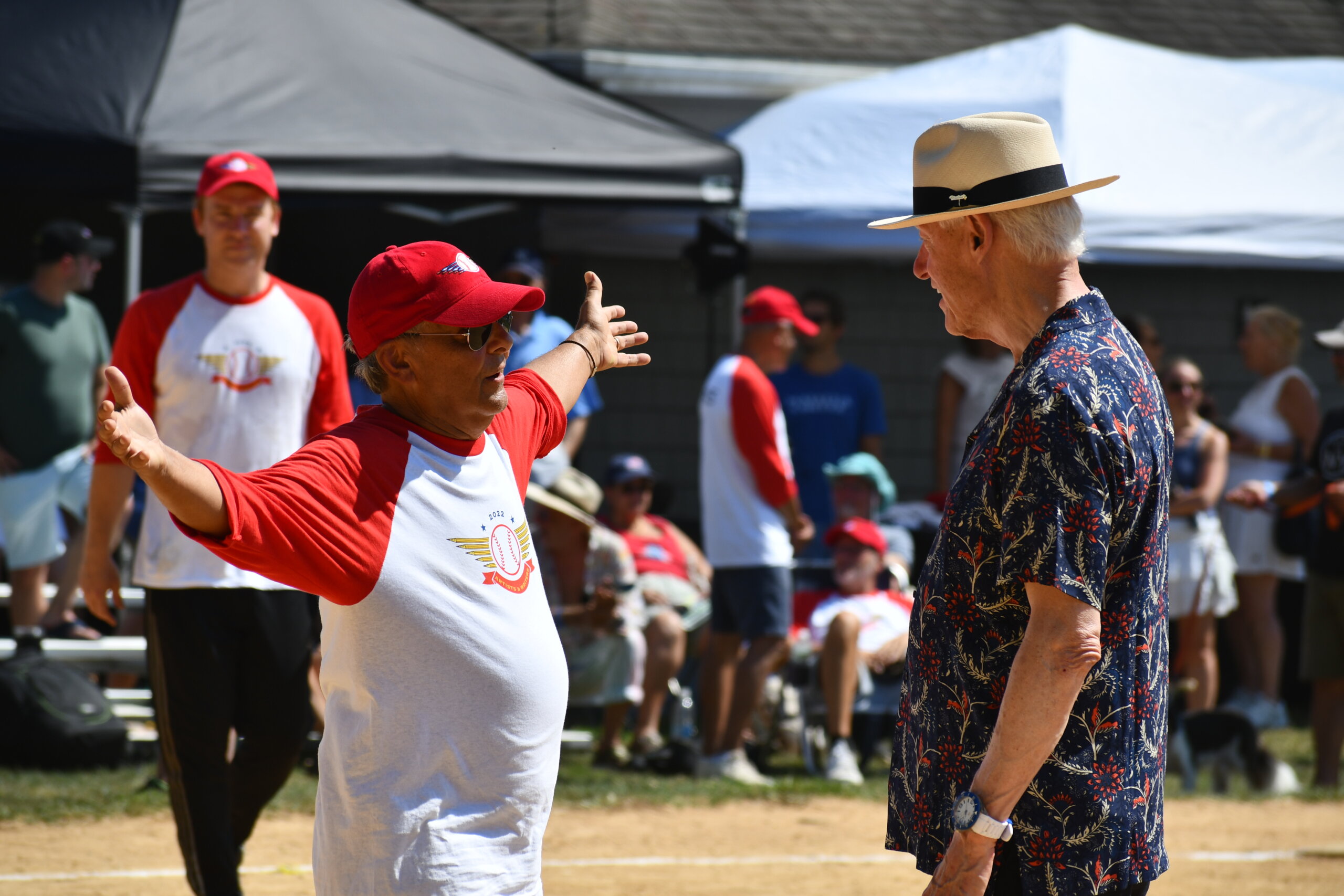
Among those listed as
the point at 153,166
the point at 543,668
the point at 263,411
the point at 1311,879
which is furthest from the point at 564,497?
the point at 543,668

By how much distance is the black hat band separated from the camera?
2.37 meters

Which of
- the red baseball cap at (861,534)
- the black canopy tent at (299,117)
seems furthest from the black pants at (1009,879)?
the black canopy tent at (299,117)

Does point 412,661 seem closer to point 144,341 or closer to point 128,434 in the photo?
point 128,434

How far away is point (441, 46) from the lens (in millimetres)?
8523

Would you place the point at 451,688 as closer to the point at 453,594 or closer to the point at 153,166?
the point at 453,594

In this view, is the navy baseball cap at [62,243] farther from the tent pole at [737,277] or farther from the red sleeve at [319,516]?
the red sleeve at [319,516]

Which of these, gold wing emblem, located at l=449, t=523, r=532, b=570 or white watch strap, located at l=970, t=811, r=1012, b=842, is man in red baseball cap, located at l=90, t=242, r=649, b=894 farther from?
white watch strap, located at l=970, t=811, r=1012, b=842

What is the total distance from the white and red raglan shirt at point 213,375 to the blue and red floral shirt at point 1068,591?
8.62ft

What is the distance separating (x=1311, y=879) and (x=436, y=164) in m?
5.06

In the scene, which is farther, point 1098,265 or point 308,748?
point 1098,265

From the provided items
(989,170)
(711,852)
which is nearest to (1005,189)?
(989,170)

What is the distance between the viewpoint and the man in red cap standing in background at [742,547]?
23.4 feet

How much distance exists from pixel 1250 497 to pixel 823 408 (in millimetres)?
2394

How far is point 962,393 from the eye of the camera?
360 inches
